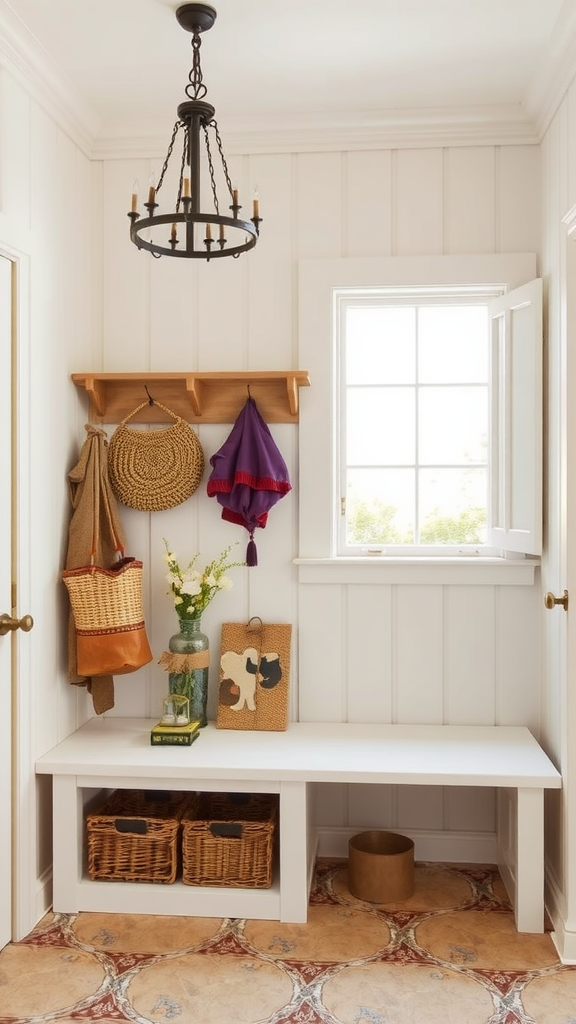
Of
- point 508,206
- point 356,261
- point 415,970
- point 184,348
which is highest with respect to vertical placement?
point 508,206

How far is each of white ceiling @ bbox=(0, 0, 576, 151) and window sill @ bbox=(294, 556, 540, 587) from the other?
4.87ft

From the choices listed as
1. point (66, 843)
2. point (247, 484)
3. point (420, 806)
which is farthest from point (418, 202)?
point (66, 843)

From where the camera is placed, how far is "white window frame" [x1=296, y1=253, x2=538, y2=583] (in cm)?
301

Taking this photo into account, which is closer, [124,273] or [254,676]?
[254,676]

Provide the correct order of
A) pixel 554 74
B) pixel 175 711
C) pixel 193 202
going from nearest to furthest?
pixel 193 202 < pixel 554 74 < pixel 175 711

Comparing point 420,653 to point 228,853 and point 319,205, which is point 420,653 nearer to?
point 228,853

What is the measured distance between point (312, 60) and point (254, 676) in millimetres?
1998

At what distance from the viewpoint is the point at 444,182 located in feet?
9.98

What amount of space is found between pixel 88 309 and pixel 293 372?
0.81 metres

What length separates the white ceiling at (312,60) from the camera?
237cm

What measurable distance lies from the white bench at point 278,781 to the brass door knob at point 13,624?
18.8 inches

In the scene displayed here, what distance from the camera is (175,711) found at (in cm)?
285

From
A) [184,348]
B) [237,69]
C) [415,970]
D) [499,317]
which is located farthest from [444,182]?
[415,970]

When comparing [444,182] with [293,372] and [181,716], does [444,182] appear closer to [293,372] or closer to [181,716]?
[293,372]
